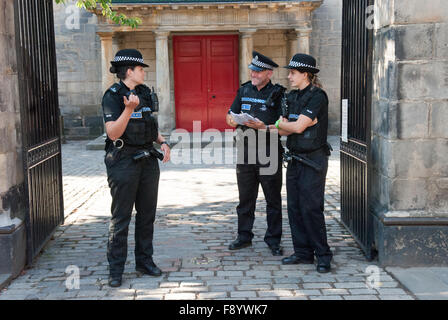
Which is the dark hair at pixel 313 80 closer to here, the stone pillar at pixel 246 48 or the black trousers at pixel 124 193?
the black trousers at pixel 124 193

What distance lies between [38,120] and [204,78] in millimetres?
12210

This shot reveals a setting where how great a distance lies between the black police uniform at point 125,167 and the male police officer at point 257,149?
1115 mm

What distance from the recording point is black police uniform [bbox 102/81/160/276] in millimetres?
4672

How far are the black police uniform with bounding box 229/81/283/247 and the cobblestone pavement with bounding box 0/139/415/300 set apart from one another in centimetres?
26

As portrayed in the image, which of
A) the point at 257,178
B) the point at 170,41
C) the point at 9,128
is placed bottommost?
the point at 257,178

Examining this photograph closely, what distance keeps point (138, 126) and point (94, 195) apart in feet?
15.0

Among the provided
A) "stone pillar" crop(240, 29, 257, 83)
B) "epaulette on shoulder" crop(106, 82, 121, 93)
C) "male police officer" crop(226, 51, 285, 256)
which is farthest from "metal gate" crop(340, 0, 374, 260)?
"stone pillar" crop(240, 29, 257, 83)

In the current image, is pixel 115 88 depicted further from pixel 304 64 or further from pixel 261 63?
pixel 304 64

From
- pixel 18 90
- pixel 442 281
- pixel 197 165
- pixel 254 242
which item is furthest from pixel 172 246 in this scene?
pixel 197 165

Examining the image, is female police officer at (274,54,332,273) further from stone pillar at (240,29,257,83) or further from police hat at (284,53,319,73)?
stone pillar at (240,29,257,83)

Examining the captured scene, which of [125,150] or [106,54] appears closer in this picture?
[125,150]

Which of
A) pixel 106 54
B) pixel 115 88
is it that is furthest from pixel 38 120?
pixel 106 54

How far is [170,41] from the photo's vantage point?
17.4m

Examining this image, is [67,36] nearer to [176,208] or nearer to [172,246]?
[176,208]
